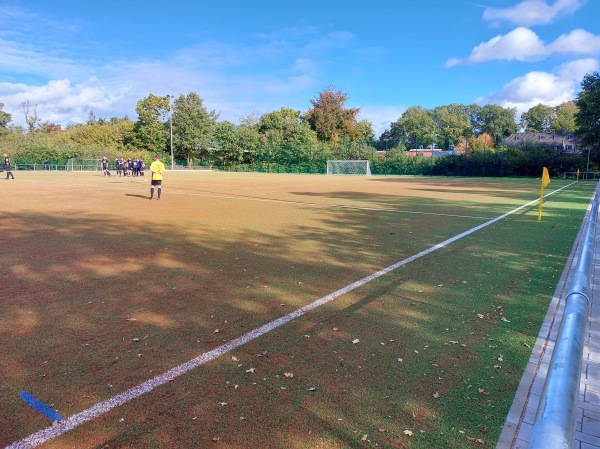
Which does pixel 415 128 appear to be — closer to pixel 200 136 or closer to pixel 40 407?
pixel 200 136

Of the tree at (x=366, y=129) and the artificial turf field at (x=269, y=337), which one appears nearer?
the artificial turf field at (x=269, y=337)

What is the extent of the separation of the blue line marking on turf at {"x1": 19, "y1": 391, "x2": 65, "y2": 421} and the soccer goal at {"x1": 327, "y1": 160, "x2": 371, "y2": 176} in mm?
58970

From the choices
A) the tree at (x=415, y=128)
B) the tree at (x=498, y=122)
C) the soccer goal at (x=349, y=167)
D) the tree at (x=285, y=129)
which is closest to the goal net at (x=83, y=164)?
the tree at (x=285, y=129)

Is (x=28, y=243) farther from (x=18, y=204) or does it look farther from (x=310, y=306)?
(x=18, y=204)

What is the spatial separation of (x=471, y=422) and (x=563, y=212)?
15392 mm

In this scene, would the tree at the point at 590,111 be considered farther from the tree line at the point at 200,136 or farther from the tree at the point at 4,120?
the tree at the point at 4,120

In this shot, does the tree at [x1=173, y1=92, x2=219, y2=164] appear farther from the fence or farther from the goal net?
the fence

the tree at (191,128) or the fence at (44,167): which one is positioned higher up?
the tree at (191,128)

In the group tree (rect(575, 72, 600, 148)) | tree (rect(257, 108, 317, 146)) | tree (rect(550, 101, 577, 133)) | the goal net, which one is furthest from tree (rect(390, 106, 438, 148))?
the goal net

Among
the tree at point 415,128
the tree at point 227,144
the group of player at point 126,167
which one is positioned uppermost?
the tree at point 415,128

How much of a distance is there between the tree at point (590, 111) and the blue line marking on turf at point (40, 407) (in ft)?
192

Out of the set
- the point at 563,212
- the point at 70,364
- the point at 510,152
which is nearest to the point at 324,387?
the point at 70,364

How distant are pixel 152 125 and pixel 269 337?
281ft

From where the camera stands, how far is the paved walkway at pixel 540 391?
280 centimetres
